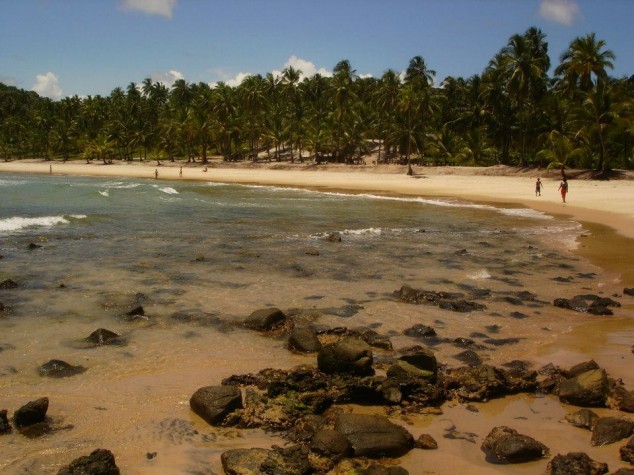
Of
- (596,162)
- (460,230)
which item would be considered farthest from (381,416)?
(596,162)

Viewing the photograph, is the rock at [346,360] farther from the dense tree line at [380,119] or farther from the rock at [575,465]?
the dense tree line at [380,119]

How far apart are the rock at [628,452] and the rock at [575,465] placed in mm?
335

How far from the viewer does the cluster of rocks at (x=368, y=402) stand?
19.3 ft

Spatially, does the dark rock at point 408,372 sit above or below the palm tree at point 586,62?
below

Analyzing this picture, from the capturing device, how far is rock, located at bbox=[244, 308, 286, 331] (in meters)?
10.8

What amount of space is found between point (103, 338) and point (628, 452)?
8495 mm

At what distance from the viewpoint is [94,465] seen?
18.2 feet

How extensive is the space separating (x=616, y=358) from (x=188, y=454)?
7.14m

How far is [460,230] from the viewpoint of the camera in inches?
999

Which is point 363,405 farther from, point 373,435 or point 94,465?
point 94,465

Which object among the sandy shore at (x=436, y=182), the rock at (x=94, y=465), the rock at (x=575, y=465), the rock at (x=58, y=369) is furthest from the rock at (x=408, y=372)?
the sandy shore at (x=436, y=182)

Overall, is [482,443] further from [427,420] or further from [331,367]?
[331,367]

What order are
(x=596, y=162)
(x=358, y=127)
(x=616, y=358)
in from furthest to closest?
(x=358, y=127) → (x=596, y=162) → (x=616, y=358)

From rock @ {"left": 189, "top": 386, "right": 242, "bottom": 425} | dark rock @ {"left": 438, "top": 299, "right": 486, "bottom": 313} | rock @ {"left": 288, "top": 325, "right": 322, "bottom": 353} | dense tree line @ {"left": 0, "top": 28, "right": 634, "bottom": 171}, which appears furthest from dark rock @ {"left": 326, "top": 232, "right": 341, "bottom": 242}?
dense tree line @ {"left": 0, "top": 28, "right": 634, "bottom": 171}
